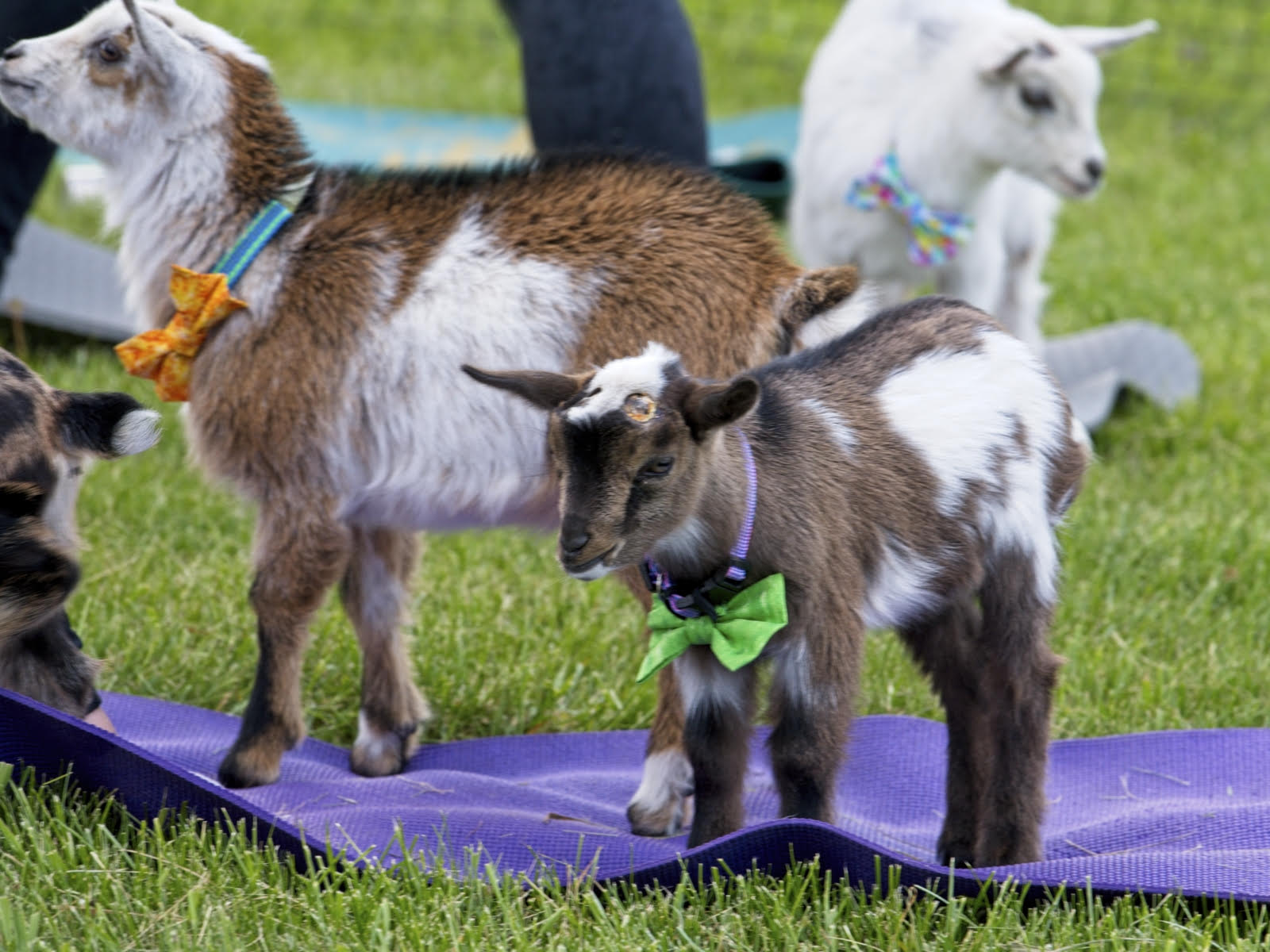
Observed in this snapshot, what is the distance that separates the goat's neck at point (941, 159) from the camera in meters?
5.68

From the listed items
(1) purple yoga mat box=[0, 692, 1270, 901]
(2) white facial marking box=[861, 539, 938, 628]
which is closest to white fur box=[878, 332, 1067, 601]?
(2) white facial marking box=[861, 539, 938, 628]

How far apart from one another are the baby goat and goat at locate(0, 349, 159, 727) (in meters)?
0.93

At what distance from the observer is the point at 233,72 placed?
3.38 m

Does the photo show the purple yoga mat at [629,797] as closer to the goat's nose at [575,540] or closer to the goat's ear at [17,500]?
the goat's ear at [17,500]

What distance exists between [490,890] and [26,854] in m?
0.80

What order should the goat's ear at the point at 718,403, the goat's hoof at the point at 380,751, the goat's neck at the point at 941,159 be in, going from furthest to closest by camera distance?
the goat's neck at the point at 941,159, the goat's hoof at the point at 380,751, the goat's ear at the point at 718,403

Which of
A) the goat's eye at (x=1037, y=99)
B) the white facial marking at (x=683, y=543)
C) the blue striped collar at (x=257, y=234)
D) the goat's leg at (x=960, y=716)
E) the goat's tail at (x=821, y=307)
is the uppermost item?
the goat's eye at (x=1037, y=99)

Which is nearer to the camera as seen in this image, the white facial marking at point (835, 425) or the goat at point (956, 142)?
the white facial marking at point (835, 425)

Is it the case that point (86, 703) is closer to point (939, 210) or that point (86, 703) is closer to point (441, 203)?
point (441, 203)

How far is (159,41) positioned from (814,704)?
1817 mm

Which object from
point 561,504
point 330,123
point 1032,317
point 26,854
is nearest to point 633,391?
point 561,504

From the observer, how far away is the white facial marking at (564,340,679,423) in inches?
97.6

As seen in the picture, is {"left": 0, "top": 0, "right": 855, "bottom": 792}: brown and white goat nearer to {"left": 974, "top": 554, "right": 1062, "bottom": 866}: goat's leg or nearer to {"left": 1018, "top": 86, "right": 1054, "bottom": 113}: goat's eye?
{"left": 974, "top": 554, "right": 1062, "bottom": 866}: goat's leg

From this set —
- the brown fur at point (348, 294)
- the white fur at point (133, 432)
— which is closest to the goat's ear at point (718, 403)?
the brown fur at point (348, 294)
